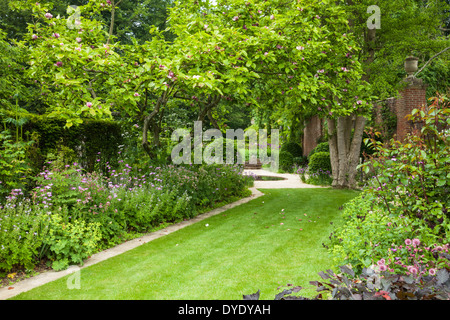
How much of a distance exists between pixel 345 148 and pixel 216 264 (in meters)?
8.05

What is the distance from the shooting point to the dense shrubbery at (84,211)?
14.3 feet

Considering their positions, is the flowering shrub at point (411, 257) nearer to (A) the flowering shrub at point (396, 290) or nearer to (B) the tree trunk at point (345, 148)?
(A) the flowering shrub at point (396, 290)

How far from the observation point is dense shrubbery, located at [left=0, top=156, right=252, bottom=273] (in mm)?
4355

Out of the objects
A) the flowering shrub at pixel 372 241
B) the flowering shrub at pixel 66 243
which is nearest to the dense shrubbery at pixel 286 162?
the flowering shrub at pixel 66 243

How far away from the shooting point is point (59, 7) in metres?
16.6

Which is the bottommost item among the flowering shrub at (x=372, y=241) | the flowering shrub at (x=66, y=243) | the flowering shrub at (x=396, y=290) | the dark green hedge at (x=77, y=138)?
the flowering shrub at (x=66, y=243)

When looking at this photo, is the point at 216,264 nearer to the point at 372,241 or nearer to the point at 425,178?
the point at 372,241

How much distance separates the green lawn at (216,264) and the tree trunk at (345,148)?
14.8 ft

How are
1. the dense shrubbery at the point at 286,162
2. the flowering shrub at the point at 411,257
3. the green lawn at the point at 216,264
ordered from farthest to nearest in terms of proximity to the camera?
1. the dense shrubbery at the point at 286,162
2. the green lawn at the point at 216,264
3. the flowering shrub at the point at 411,257

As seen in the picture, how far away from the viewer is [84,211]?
204 inches

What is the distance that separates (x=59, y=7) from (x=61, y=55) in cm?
1364

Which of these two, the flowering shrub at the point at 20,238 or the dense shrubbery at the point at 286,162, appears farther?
the dense shrubbery at the point at 286,162

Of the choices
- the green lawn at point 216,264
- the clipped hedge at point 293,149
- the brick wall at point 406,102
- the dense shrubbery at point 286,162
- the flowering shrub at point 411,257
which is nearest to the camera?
the flowering shrub at point 411,257
